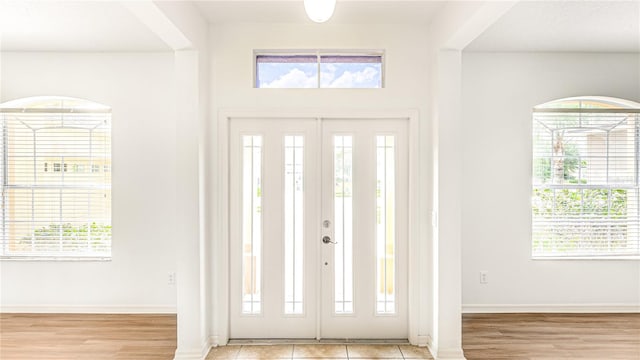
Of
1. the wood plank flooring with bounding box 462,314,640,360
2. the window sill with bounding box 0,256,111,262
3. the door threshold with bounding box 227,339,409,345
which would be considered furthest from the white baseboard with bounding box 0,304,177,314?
the wood plank flooring with bounding box 462,314,640,360

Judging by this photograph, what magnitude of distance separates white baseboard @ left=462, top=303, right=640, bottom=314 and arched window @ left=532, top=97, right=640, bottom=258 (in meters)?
0.54

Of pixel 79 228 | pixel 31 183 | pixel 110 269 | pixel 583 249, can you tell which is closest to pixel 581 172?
pixel 583 249

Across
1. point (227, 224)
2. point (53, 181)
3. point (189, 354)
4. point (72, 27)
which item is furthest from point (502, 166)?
point (53, 181)

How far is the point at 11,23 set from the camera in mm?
3389

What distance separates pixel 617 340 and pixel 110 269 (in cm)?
498

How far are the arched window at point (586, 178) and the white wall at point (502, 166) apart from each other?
17 cm

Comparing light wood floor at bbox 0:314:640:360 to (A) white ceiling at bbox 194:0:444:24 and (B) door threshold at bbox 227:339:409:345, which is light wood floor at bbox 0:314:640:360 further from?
(A) white ceiling at bbox 194:0:444:24

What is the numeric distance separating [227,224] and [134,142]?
4.96ft

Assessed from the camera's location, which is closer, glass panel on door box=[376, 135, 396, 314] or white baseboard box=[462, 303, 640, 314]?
glass panel on door box=[376, 135, 396, 314]

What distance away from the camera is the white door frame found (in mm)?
3467

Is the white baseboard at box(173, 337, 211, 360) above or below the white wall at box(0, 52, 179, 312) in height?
below

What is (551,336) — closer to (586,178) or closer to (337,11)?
(586,178)

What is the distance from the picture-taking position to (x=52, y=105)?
13.8 ft

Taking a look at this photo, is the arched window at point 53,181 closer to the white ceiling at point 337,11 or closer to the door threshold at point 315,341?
the door threshold at point 315,341
